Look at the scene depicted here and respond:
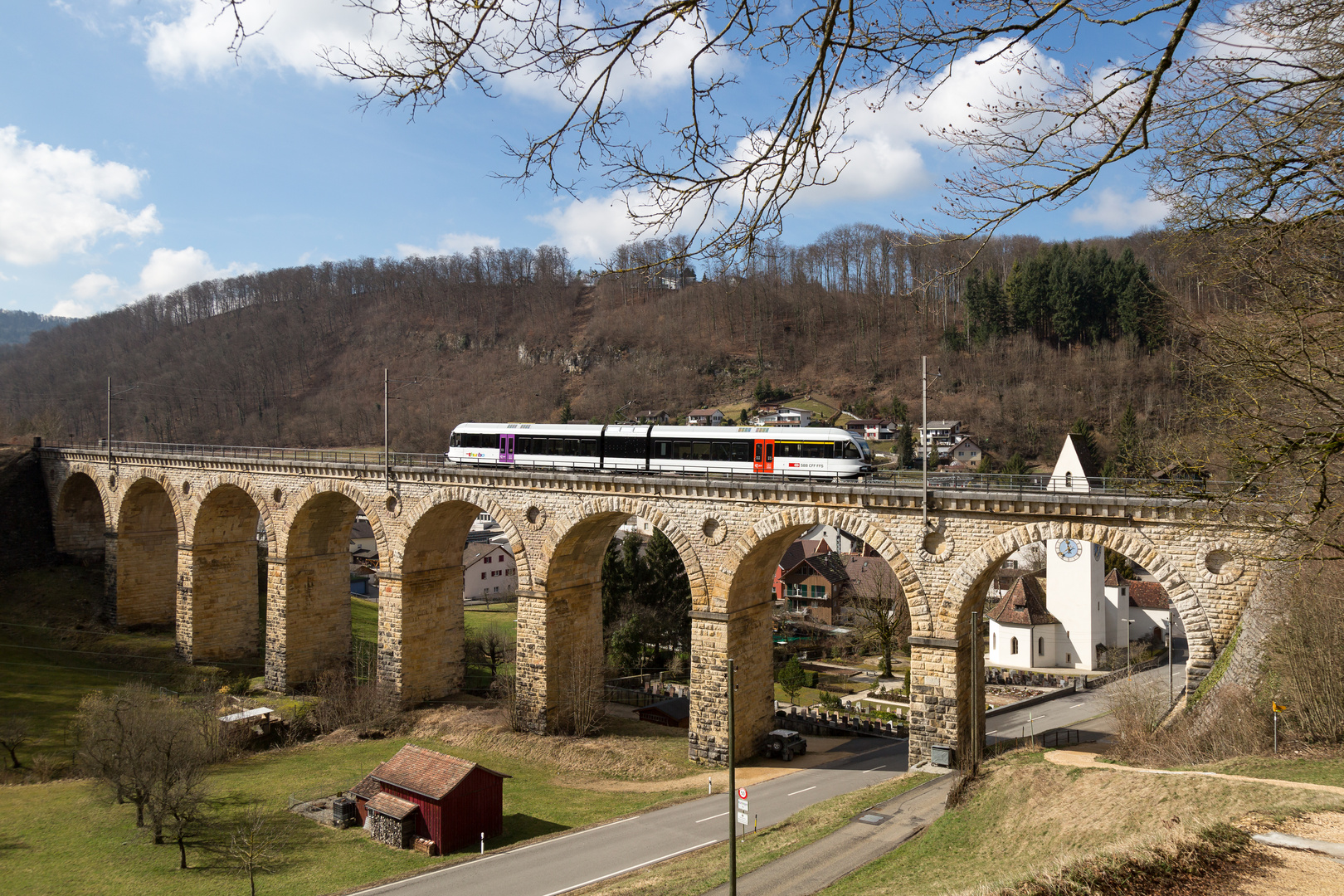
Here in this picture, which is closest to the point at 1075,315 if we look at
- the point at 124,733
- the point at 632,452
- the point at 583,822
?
the point at 632,452

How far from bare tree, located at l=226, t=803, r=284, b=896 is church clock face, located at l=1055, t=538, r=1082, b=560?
1615 inches

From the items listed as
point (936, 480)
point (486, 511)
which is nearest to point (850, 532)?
point (936, 480)

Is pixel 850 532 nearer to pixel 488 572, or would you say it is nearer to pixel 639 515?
pixel 639 515

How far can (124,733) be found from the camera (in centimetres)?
2219

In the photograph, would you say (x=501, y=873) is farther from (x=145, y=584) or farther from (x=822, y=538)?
(x=822, y=538)

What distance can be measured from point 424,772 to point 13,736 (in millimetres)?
15745

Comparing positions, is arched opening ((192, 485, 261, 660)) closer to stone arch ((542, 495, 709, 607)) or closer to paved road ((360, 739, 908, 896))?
stone arch ((542, 495, 709, 607))

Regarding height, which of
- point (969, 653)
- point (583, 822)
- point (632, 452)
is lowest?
point (583, 822)

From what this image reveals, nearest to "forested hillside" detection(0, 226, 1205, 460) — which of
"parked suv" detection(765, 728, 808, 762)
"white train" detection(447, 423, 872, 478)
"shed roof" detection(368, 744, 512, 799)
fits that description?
"white train" detection(447, 423, 872, 478)

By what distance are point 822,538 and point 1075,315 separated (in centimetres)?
3089

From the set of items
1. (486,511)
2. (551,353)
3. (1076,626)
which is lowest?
(1076,626)

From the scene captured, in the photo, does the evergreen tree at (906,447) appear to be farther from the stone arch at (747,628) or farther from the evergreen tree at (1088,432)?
the stone arch at (747,628)

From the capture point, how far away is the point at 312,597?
33281 mm

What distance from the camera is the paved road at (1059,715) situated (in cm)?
3159
